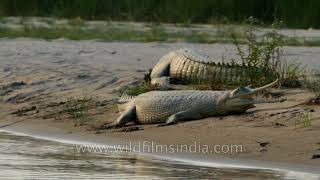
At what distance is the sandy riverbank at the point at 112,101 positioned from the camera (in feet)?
30.2

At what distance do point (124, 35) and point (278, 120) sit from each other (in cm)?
1031

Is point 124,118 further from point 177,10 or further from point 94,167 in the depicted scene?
Answer: point 177,10

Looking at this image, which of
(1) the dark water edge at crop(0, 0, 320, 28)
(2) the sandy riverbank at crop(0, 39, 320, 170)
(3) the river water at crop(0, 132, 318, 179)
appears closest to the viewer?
(3) the river water at crop(0, 132, 318, 179)

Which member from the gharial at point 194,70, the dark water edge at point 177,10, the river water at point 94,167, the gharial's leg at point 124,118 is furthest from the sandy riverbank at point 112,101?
the dark water edge at point 177,10

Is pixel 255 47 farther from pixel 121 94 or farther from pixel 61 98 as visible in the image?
pixel 61 98

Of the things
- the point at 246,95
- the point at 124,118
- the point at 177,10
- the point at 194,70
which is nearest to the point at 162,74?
the point at 194,70

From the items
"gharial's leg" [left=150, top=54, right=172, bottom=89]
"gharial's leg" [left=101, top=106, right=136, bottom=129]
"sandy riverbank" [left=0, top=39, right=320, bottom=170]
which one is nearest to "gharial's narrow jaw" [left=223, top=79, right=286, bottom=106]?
"sandy riverbank" [left=0, top=39, right=320, bottom=170]

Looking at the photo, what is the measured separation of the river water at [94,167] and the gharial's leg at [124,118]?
127cm

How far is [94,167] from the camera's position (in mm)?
8445

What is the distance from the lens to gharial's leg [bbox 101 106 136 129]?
36.0 ft

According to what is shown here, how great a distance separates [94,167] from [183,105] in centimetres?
244

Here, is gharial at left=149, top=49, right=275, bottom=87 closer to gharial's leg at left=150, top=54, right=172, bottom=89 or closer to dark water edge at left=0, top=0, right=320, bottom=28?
gharial's leg at left=150, top=54, right=172, bottom=89

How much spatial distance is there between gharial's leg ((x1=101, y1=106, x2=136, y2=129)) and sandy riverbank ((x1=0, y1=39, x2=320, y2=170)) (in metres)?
0.27

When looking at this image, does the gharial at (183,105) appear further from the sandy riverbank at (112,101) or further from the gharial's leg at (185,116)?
the sandy riverbank at (112,101)
